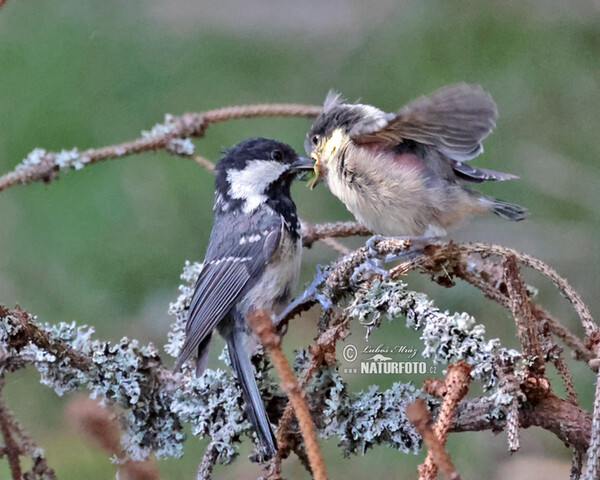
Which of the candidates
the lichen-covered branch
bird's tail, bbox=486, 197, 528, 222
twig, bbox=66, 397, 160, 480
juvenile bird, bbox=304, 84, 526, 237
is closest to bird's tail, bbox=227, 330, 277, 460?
the lichen-covered branch

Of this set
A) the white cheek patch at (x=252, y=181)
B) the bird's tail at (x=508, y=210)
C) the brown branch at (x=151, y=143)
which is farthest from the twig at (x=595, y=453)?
the white cheek patch at (x=252, y=181)

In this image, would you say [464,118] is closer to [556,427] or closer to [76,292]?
[556,427]

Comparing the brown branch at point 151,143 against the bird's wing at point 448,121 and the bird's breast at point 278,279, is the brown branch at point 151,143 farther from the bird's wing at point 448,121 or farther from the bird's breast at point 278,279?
the bird's breast at point 278,279

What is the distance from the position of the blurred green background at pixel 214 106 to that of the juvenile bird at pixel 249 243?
14 cm

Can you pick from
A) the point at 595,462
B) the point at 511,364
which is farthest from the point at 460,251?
the point at 595,462

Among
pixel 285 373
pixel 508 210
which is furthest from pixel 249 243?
pixel 285 373

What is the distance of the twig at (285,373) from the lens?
17.6 inches

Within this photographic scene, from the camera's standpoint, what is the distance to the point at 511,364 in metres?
0.70

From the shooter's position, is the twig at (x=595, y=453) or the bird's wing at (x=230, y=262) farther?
the bird's wing at (x=230, y=262)

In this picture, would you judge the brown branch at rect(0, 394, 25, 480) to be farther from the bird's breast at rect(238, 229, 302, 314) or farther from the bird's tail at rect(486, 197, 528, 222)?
the bird's tail at rect(486, 197, 528, 222)

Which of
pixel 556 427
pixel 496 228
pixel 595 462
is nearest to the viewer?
pixel 595 462

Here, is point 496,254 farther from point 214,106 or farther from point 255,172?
point 214,106

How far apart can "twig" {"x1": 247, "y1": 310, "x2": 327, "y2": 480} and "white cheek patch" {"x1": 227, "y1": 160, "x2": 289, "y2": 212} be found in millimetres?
833

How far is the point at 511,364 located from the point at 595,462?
120 mm
